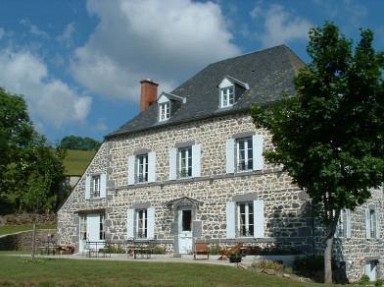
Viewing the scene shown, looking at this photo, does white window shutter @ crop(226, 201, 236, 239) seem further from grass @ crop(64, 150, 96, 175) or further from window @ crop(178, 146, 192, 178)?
grass @ crop(64, 150, 96, 175)

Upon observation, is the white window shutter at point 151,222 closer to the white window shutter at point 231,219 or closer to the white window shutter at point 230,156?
the white window shutter at point 231,219

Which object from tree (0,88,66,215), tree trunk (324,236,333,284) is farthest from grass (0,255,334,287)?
tree (0,88,66,215)

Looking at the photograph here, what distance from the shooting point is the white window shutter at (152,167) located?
24000mm

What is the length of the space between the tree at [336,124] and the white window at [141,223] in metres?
9.01

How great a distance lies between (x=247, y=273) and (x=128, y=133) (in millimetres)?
12509

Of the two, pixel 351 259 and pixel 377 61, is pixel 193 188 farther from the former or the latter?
pixel 377 61

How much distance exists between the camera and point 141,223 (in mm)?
24281

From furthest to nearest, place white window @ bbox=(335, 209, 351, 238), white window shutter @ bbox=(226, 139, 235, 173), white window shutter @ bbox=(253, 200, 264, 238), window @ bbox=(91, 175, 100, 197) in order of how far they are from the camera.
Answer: window @ bbox=(91, 175, 100, 197)
white window shutter @ bbox=(226, 139, 235, 173)
white window @ bbox=(335, 209, 351, 238)
white window shutter @ bbox=(253, 200, 264, 238)

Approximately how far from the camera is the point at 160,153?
23953 mm

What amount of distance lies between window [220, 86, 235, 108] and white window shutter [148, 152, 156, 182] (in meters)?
4.01

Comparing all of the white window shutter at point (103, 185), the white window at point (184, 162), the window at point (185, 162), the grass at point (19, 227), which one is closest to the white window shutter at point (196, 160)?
the white window at point (184, 162)

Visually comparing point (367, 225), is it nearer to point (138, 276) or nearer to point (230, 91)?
point (230, 91)

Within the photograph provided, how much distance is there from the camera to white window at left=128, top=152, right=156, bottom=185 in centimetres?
2420

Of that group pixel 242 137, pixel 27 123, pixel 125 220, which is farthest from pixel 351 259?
pixel 27 123
